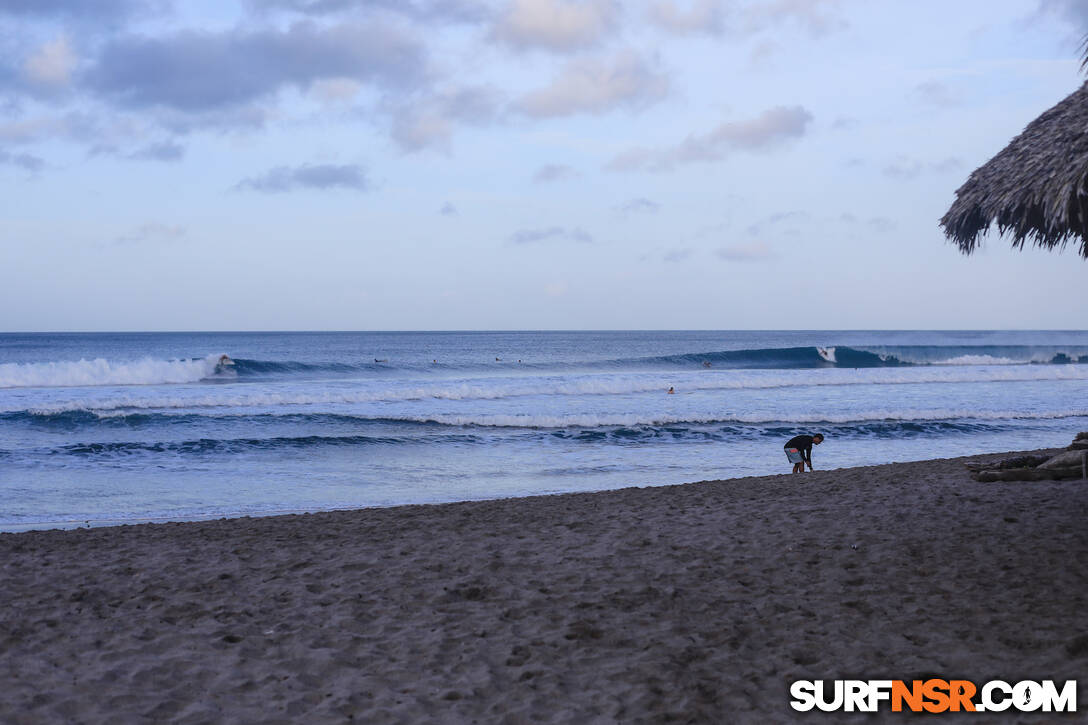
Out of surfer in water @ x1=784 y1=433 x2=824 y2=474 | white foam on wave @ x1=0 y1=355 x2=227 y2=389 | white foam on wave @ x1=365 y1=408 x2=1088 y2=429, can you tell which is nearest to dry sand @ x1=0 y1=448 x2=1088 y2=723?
surfer in water @ x1=784 y1=433 x2=824 y2=474

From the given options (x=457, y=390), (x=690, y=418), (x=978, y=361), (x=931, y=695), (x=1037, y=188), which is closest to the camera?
(x=931, y=695)

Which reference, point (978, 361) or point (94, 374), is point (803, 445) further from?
point (978, 361)

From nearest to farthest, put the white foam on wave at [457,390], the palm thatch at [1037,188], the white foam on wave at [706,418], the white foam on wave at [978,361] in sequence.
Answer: the palm thatch at [1037,188], the white foam on wave at [706,418], the white foam on wave at [457,390], the white foam on wave at [978,361]

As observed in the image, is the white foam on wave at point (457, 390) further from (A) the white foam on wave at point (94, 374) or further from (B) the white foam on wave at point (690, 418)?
(B) the white foam on wave at point (690, 418)

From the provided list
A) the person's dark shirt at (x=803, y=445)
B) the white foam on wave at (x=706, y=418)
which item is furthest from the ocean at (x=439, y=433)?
the person's dark shirt at (x=803, y=445)

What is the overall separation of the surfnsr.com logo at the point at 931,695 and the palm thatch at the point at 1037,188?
286cm

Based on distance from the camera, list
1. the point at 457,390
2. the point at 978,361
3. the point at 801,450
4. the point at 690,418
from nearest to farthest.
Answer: the point at 801,450 → the point at 690,418 → the point at 457,390 → the point at 978,361

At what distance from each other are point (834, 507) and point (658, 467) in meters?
6.02

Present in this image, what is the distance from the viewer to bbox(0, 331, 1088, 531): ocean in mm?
12727

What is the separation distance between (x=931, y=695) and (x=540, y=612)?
97.1 inches

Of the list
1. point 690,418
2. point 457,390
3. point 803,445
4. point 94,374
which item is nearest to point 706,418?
point 690,418

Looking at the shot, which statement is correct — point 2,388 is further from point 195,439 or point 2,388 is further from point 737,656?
point 737,656

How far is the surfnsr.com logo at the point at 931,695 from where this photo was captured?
13.1 ft

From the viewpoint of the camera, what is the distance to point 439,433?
783 inches
